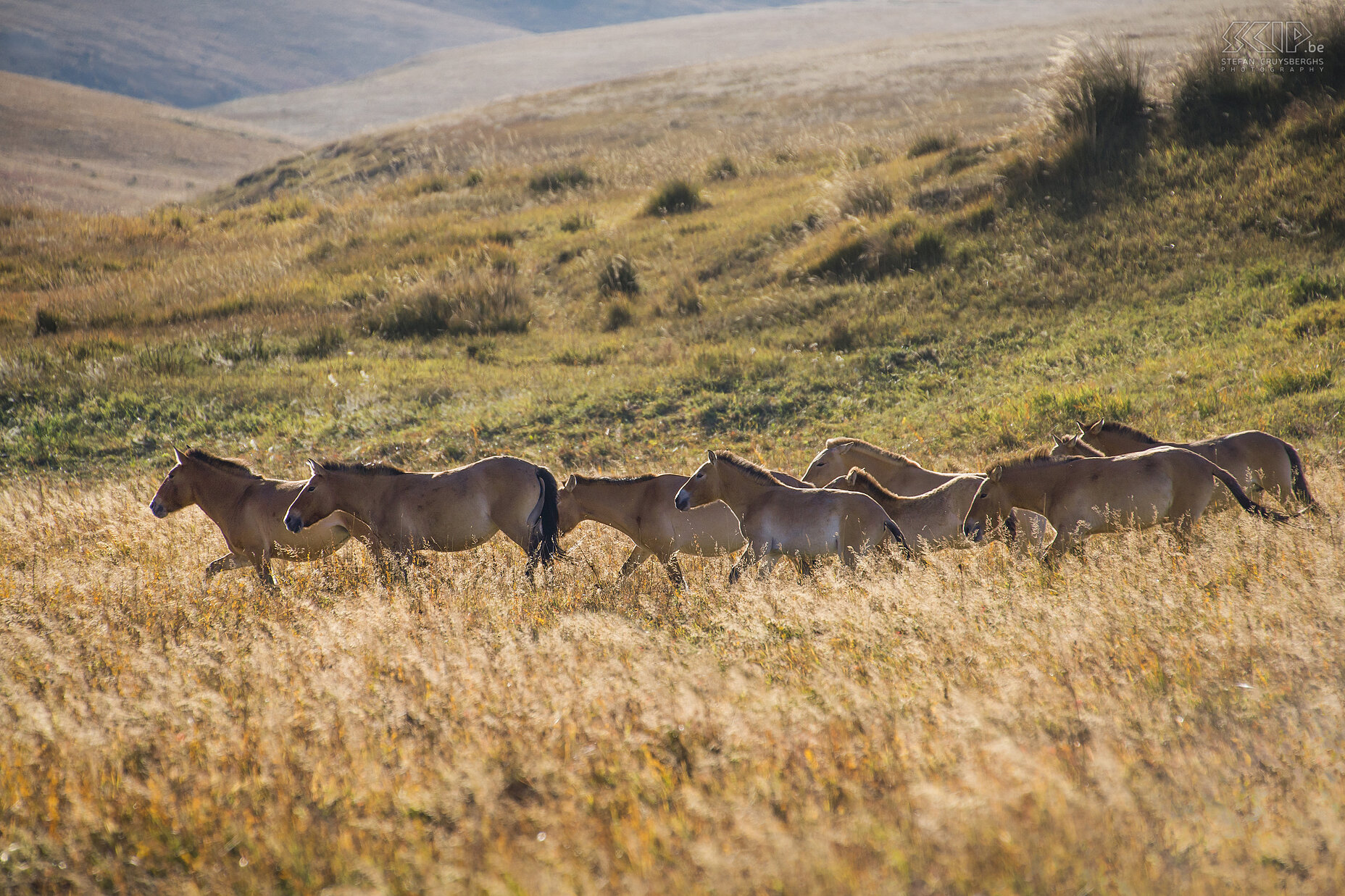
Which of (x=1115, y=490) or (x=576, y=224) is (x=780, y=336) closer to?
(x=1115, y=490)

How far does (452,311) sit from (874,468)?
12.3 m

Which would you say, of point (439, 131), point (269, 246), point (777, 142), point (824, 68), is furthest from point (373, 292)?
point (824, 68)

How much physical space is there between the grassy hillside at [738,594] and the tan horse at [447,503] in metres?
0.29

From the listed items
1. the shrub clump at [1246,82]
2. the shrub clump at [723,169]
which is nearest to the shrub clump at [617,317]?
the shrub clump at [723,169]

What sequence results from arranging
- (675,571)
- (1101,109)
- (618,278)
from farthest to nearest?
(618,278) < (1101,109) < (675,571)

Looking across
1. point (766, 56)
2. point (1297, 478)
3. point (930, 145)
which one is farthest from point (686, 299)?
point (766, 56)

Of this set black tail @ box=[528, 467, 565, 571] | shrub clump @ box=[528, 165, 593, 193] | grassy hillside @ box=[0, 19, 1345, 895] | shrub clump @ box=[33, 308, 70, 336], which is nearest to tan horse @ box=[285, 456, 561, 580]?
black tail @ box=[528, 467, 565, 571]

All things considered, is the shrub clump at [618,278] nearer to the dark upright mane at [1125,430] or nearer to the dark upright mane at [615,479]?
the dark upright mane at [615,479]

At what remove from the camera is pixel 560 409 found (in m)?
13.8

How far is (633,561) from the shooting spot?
8.38 m

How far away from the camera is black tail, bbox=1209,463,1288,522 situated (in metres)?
6.66

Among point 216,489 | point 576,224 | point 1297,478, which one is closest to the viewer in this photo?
point 1297,478

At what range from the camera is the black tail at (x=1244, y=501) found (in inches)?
262

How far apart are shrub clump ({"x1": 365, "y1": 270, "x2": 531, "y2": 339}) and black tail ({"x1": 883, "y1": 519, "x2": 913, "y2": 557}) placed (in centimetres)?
1277
